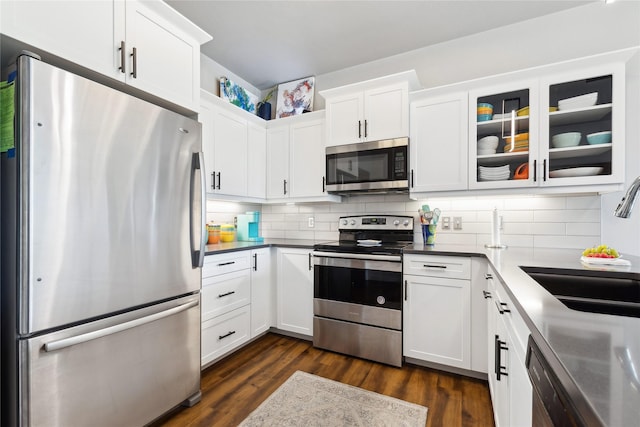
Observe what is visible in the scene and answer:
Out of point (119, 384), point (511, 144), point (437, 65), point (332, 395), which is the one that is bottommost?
point (332, 395)

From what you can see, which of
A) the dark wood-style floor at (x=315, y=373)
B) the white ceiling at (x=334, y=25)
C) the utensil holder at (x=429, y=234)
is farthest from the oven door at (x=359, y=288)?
the white ceiling at (x=334, y=25)

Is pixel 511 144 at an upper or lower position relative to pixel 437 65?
lower

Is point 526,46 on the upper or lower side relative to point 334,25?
lower

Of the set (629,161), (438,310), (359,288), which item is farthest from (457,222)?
(629,161)

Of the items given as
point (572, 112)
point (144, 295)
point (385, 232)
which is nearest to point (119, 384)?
point (144, 295)

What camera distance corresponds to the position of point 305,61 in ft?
9.90

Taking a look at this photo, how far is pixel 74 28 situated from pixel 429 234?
Result: 265 cm

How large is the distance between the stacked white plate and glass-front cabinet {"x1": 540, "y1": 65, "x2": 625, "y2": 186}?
23 centimetres

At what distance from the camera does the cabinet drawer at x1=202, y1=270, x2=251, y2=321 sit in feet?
7.15

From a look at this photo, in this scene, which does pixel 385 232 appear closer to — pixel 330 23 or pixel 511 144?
pixel 511 144

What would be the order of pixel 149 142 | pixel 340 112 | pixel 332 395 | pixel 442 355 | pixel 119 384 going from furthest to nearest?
pixel 340 112 → pixel 442 355 → pixel 332 395 → pixel 149 142 → pixel 119 384

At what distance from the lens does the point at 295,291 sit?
2.79 metres

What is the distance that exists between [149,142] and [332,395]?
1.89m

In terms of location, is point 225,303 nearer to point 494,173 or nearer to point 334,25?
Answer: point 494,173
